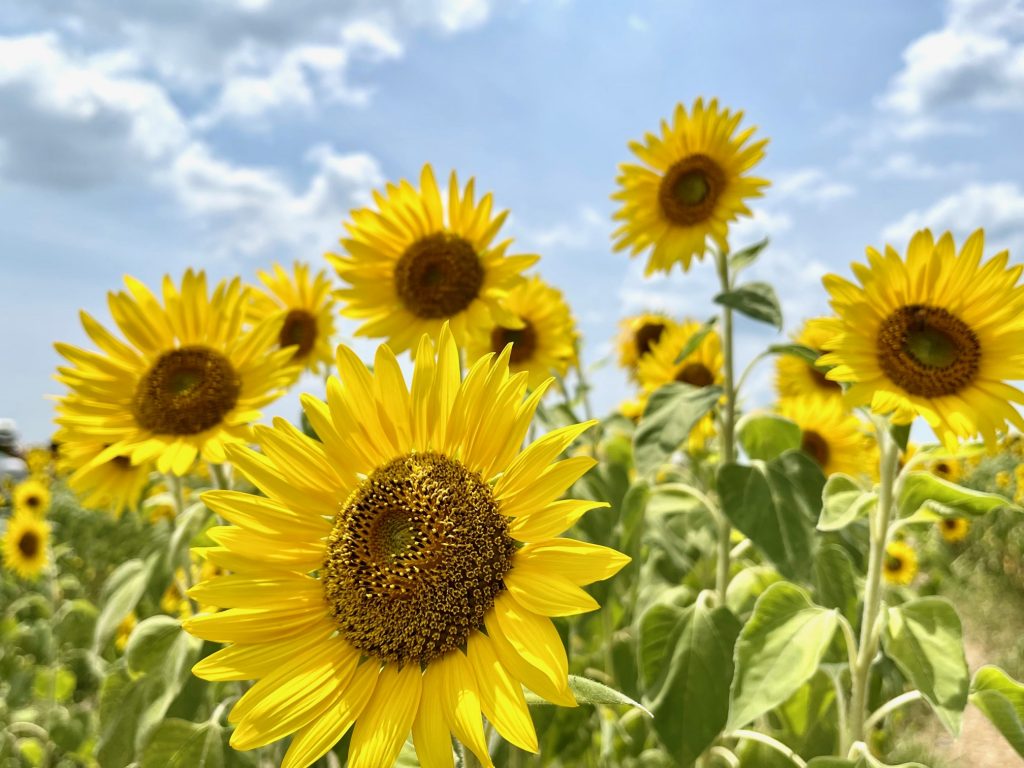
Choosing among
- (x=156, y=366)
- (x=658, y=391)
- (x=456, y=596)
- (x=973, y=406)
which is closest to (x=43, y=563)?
(x=156, y=366)

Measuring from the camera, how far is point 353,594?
1593 millimetres

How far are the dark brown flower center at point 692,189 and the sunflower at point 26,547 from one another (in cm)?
556

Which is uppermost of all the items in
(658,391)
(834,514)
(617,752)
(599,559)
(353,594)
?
(658,391)

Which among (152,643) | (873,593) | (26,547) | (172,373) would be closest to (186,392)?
(172,373)

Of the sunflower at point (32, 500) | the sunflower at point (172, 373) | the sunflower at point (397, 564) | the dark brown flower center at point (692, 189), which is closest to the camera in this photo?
the sunflower at point (397, 564)

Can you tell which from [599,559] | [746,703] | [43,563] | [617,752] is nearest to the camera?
[599,559]

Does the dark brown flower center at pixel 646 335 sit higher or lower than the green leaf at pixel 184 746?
higher

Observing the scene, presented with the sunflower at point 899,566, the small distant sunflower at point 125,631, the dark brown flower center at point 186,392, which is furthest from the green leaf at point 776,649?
the small distant sunflower at point 125,631

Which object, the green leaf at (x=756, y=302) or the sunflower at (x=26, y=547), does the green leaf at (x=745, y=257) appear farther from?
the sunflower at (x=26, y=547)

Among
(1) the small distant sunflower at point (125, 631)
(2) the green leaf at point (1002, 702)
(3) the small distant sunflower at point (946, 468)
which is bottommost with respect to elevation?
(1) the small distant sunflower at point (125, 631)

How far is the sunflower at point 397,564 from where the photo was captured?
1.44m

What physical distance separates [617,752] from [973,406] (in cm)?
220

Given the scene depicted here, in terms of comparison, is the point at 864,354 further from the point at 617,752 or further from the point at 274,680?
the point at 617,752

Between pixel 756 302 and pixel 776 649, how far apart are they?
1201 millimetres
